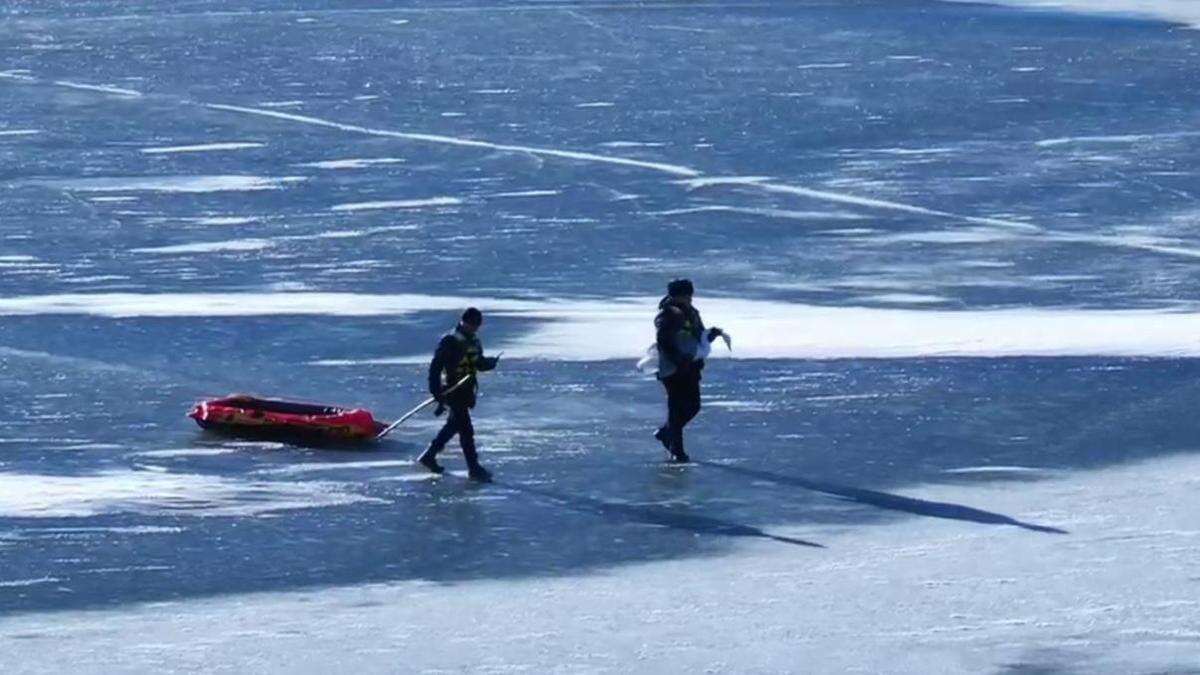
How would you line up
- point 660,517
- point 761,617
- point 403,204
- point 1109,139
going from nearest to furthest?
point 761,617, point 660,517, point 403,204, point 1109,139

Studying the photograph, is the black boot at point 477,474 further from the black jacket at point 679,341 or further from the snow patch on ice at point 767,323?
the snow patch on ice at point 767,323

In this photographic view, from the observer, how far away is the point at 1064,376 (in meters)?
16.9

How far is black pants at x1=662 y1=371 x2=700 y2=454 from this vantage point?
14328 millimetres

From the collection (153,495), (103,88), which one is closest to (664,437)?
(153,495)

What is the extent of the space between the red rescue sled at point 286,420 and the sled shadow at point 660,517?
61.9 inches

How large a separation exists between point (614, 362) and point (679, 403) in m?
3.35

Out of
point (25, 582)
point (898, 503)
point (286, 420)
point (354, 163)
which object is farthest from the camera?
point (354, 163)

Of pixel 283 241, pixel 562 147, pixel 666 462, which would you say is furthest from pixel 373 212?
pixel 666 462

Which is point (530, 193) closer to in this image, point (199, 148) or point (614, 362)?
point (199, 148)

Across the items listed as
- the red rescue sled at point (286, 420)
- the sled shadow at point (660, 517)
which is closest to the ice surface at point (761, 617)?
the sled shadow at point (660, 517)

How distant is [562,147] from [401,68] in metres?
9.94

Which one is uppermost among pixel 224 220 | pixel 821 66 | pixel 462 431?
pixel 821 66

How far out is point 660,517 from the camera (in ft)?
42.9

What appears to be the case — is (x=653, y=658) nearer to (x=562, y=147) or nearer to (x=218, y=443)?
(x=218, y=443)
